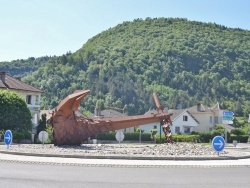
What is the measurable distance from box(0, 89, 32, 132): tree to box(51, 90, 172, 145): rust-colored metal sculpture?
22880mm

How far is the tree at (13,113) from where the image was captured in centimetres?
5097

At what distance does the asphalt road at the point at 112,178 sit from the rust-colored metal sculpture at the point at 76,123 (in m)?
12.0

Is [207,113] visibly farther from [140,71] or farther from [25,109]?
[140,71]

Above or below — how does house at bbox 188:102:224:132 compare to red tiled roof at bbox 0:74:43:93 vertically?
below

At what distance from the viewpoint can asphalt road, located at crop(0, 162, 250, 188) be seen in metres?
12.5

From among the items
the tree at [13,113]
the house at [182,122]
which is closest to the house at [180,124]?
the house at [182,122]

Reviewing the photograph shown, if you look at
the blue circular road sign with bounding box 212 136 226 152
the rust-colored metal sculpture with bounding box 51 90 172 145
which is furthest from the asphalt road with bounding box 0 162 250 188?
the rust-colored metal sculpture with bounding box 51 90 172 145

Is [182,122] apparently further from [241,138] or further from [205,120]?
[241,138]

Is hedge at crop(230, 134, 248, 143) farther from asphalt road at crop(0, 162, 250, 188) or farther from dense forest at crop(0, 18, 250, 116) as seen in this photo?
dense forest at crop(0, 18, 250, 116)

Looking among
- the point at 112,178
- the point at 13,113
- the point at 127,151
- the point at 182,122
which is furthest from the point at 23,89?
the point at 112,178

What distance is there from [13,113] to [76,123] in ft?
78.9

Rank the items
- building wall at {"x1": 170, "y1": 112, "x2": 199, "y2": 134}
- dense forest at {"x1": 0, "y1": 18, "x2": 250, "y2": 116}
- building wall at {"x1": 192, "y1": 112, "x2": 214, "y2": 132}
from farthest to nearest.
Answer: dense forest at {"x1": 0, "y1": 18, "x2": 250, "y2": 116}, building wall at {"x1": 192, "y1": 112, "x2": 214, "y2": 132}, building wall at {"x1": 170, "y1": 112, "x2": 199, "y2": 134}

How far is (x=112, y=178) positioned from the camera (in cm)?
1420

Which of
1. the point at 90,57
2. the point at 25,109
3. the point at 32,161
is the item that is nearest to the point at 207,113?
the point at 25,109
